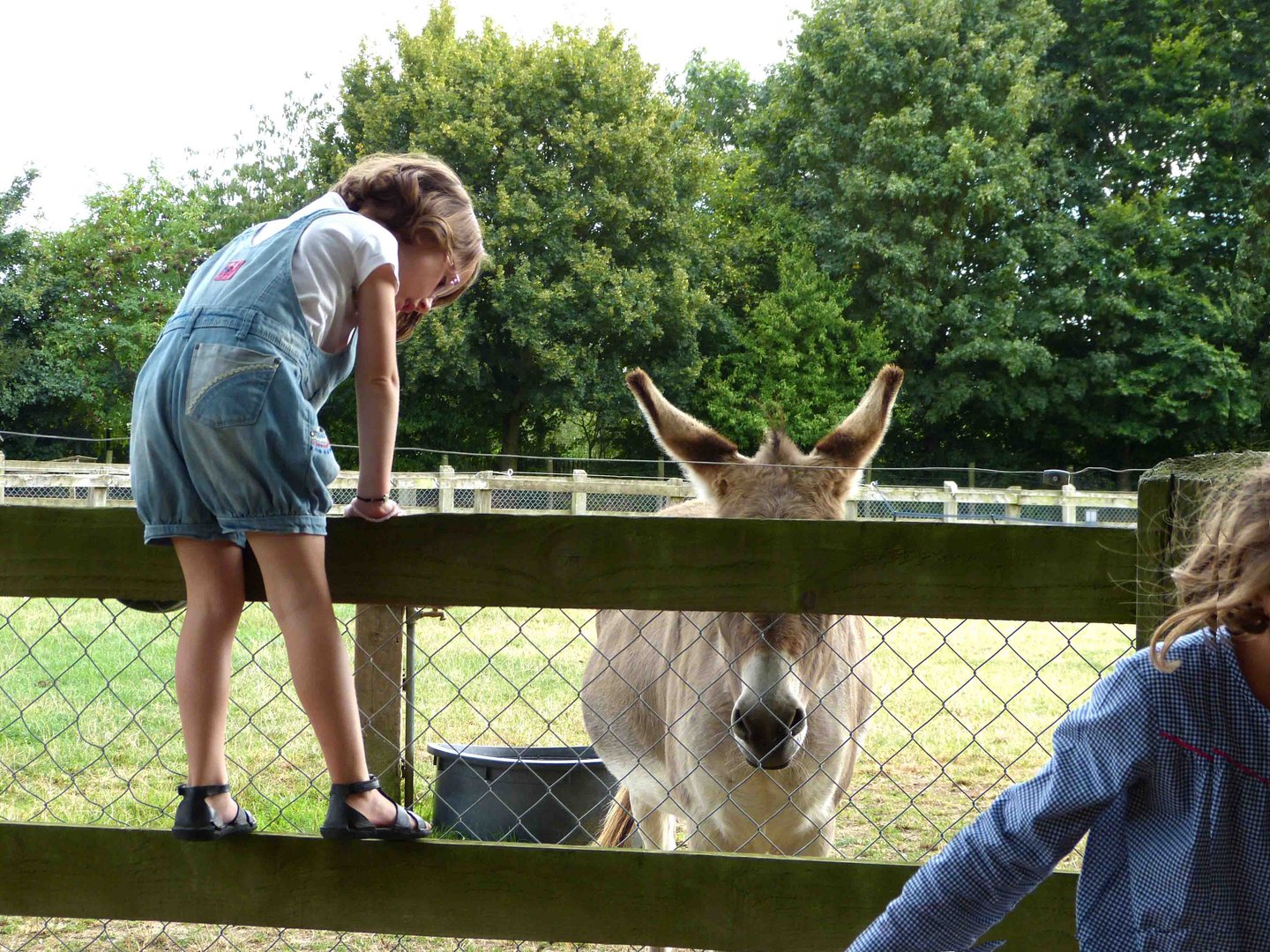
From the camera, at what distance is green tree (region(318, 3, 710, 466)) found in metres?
30.3

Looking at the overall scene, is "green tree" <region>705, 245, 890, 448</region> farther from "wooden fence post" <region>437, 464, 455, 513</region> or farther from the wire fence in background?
"wooden fence post" <region>437, 464, 455, 513</region>

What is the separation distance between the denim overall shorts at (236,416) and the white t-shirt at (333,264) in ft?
0.07

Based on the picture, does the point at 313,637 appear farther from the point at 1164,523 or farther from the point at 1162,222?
the point at 1162,222

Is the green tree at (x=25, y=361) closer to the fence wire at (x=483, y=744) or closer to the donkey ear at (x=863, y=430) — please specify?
the fence wire at (x=483, y=744)

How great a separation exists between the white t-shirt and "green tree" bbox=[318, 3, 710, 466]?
27.6m

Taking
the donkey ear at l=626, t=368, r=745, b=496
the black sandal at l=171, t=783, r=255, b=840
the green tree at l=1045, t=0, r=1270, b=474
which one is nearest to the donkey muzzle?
the donkey ear at l=626, t=368, r=745, b=496

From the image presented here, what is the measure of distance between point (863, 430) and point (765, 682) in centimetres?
113

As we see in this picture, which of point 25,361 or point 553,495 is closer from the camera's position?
point 553,495

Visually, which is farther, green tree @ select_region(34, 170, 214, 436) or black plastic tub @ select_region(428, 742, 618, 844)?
green tree @ select_region(34, 170, 214, 436)

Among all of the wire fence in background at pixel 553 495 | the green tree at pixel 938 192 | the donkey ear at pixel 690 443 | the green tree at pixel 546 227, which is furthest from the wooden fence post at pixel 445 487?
the green tree at pixel 938 192

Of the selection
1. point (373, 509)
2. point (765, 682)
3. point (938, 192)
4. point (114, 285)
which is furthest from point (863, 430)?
point (114, 285)

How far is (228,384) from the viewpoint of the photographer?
186cm

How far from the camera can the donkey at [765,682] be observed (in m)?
2.82

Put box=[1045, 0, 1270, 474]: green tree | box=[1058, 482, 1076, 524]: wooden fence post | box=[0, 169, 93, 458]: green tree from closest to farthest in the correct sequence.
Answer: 1. box=[1058, 482, 1076, 524]: wooden fence post
2. box=[1045, 0, 1270, 474]: green tree
3. box=[0, 169, 93, 458]: green tree
